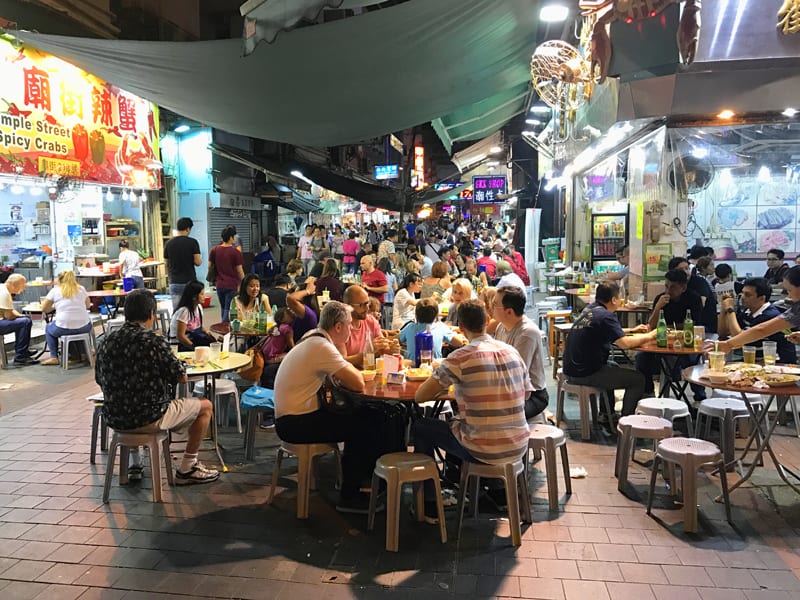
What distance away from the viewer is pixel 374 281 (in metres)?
9.76

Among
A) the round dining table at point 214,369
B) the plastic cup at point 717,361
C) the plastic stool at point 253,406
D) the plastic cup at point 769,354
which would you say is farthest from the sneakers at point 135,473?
the plastic cup at point 769,354

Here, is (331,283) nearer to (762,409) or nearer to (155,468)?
(155,468)

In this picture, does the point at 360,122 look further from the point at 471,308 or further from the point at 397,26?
the point at 471,308

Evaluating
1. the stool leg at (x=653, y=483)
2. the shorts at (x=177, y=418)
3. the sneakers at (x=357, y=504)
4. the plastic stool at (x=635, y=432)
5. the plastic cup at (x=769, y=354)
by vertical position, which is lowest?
the sneakers at (x=357, y=504)

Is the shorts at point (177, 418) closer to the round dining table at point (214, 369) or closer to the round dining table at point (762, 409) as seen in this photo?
the round dining table at point (214, 369)

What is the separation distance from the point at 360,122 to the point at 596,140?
404 centimetres

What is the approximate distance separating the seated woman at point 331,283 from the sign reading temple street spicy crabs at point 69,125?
17.5 ft

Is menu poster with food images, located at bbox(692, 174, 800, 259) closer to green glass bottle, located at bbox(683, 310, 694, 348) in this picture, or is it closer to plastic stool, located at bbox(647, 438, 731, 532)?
green glass bottle, located at bbox(683, 310, 694, 348)

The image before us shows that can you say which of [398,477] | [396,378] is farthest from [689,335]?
[398,477]

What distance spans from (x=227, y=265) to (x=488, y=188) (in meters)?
16.5

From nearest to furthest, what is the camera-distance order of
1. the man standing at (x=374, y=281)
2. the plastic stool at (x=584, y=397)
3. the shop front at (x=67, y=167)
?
1. the plastic stool at (x=584, y=397)
2. the man standing at (x=374, y=281)
3. the shop front at (x=67, y=167)

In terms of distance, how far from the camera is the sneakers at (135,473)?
5000mm

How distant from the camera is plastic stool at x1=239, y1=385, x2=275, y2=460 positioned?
511 cm

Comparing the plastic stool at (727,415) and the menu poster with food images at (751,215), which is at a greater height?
the menu poster with food images at (751,215)
